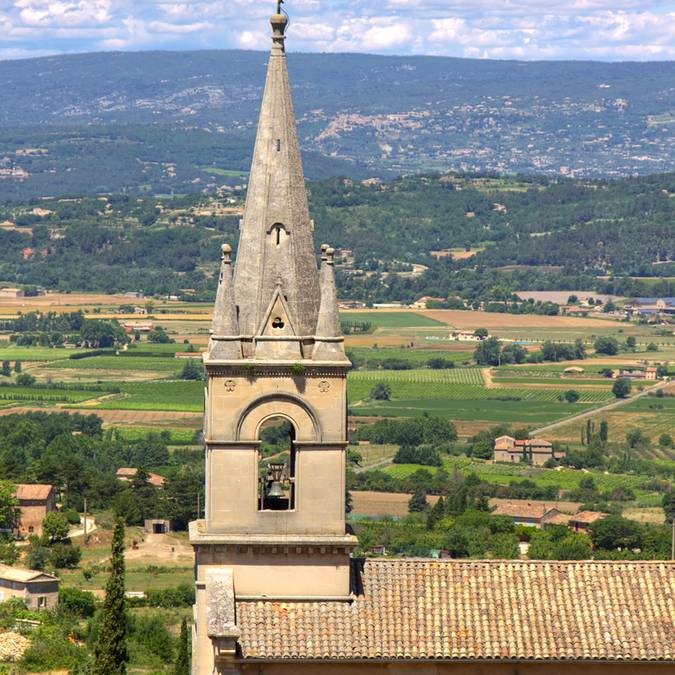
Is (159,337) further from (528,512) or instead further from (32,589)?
(32,589)

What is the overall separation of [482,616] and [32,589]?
48.6 metres

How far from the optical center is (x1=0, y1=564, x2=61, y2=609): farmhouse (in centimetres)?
7294

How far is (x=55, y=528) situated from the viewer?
88375mm

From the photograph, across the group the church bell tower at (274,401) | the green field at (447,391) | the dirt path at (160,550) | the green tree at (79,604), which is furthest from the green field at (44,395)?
the church bell tower at (274,401)

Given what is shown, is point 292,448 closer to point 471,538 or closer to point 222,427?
point 222,427

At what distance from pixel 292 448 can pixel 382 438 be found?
356 ft

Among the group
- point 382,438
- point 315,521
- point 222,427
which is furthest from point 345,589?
point 382,438

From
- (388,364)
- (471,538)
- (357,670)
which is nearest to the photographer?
(357,670)

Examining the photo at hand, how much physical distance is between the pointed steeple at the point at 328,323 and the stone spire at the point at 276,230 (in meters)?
0.20

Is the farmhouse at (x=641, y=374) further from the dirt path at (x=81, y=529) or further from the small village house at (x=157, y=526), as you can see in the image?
the dirt path at (x=81, y=529)

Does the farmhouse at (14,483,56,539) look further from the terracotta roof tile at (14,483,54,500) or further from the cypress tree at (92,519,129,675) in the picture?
the cypress tree at (92,519,129,675)

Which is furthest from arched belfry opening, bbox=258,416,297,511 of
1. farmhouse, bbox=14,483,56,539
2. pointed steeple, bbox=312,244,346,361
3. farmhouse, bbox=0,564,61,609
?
farmhouse, bbox=14,483,56,539

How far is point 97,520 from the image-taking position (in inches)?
3743

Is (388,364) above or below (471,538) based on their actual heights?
above
